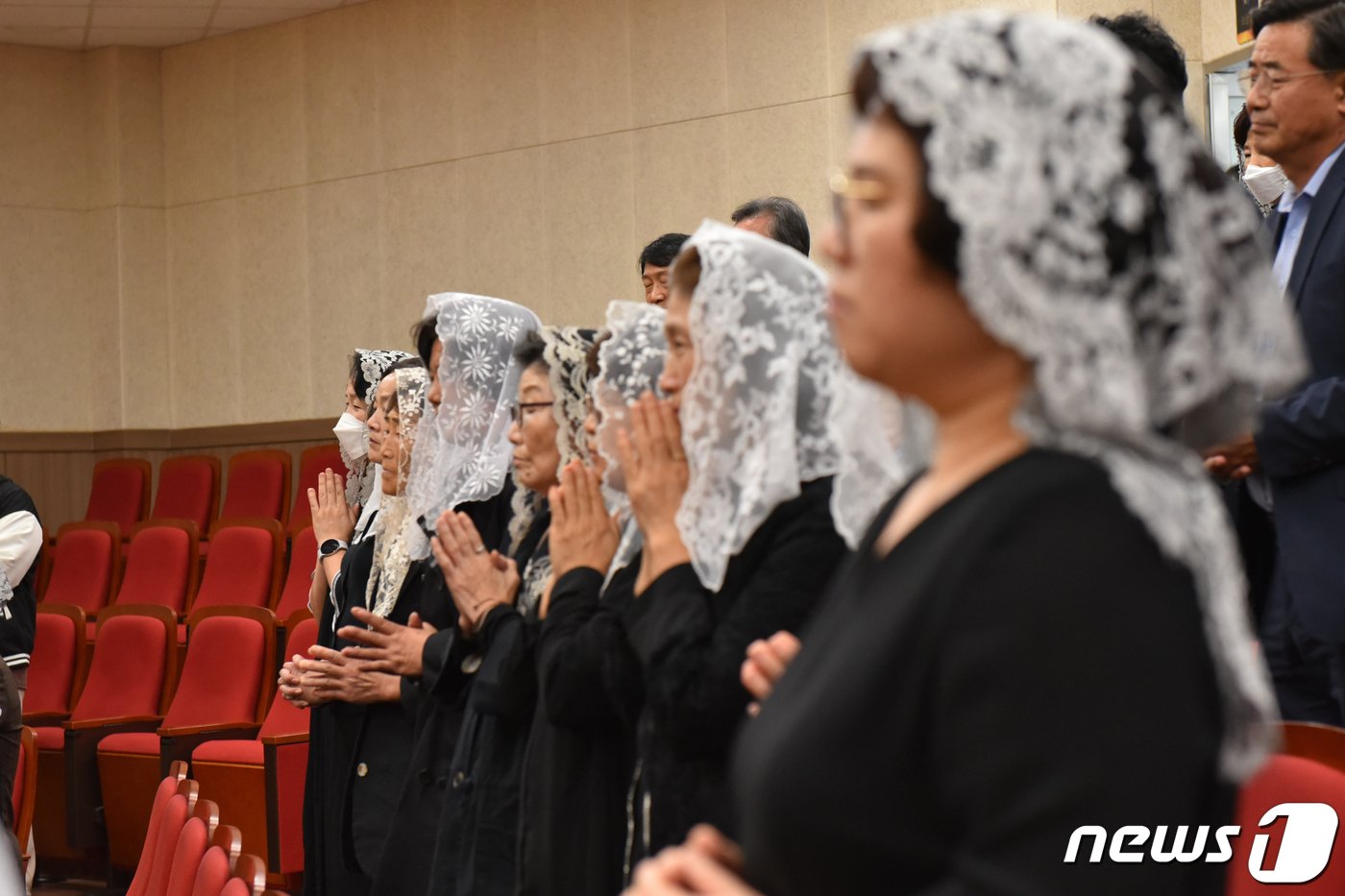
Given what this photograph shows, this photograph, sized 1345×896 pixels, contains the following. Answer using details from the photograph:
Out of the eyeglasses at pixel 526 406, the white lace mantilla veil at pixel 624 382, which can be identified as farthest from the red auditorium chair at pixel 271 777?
the white lace mantilla veil at pixel 624 382

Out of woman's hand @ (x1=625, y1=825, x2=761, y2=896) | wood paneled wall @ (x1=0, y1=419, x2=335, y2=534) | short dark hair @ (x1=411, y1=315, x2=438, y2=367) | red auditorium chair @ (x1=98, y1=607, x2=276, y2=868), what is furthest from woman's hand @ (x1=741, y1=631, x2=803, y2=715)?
wood paneled wall @ (x1=0, y1=419, x2=335, y2=534)

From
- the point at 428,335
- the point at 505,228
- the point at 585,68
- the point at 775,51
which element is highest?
the point at 585,68

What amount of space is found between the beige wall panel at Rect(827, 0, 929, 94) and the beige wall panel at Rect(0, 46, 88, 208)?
525 cm

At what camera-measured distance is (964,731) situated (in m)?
0.86

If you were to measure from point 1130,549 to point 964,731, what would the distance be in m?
0.13

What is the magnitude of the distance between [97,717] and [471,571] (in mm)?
4133

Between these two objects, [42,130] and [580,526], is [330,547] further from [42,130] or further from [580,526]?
[42,130]

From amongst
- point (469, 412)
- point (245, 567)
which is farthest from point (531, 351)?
point (245, 567)

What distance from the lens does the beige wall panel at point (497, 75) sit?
28.9 feet

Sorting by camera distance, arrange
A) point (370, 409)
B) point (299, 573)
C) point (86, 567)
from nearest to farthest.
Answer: point (370, 409) → point (299, 573) → point (86, 567)

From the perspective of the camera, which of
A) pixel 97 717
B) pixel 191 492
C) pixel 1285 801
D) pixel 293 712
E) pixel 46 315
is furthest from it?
pixel 46 315

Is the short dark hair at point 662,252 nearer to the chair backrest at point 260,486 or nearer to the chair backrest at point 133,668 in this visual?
the chair backrest at point 133,668

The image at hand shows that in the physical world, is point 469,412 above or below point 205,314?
below

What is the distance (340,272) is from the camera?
9.52m
